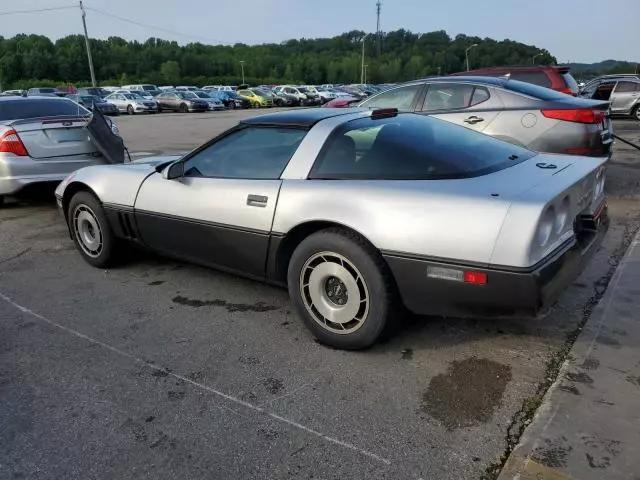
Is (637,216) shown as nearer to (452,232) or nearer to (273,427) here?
(452,232)

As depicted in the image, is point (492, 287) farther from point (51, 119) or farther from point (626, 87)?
point (626, 87)

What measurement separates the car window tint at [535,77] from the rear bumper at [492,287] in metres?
7.64

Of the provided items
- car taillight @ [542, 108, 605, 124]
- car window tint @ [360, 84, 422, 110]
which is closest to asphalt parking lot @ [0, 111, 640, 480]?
car taillight @ [542, 108, 605, 124]

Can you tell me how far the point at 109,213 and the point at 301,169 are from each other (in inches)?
75.8

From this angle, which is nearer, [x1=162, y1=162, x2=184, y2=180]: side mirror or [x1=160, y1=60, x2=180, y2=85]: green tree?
[x1=162, y1=162, x2=184, y2=180]: side mirror

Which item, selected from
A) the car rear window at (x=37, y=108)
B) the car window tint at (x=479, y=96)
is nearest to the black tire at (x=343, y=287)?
the car window tint at (x=479, y=96)

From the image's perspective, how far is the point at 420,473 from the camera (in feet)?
7.23

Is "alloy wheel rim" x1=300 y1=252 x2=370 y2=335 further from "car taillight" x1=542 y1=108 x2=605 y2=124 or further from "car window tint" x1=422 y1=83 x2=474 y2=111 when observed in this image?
"car window tint" x1=422 y1=83 x2=474 y2=111

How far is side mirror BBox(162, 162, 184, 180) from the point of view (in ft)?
12.9

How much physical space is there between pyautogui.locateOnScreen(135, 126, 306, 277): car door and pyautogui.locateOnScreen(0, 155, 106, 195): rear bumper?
9.76ft

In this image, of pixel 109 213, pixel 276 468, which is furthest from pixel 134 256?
pixel 276 468

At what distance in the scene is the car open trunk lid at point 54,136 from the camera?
21.3ft

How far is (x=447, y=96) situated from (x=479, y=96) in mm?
448

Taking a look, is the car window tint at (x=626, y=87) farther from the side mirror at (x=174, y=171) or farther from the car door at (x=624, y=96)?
the side mirror at (x=174, y=171)
